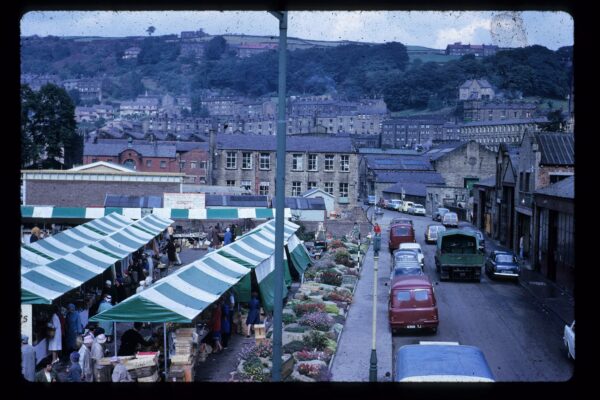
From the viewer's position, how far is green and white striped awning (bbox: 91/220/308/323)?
1440cm

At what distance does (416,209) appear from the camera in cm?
7319

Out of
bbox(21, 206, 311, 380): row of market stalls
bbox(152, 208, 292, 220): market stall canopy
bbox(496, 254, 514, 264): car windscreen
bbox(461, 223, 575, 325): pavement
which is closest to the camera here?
bbox(21, 206, 311, 380): row of market stalls

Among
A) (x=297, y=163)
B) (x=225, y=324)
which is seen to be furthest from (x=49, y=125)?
(x=225, y=324)

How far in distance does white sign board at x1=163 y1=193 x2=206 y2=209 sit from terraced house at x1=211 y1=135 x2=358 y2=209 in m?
17.8

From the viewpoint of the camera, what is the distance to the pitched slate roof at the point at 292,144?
65000 mm

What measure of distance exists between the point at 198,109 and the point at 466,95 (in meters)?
85.3

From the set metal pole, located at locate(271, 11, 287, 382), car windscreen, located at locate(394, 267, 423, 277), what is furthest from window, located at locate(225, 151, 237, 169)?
metal pole, located at locate(271, 11, 287, 382)

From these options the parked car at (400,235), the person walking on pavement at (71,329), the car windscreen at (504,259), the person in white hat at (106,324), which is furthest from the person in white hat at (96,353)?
the parked car at (400,235)

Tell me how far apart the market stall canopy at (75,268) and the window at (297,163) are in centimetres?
3538

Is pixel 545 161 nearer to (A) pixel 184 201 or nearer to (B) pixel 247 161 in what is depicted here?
(A) pixel 184 201

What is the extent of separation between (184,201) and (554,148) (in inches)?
935

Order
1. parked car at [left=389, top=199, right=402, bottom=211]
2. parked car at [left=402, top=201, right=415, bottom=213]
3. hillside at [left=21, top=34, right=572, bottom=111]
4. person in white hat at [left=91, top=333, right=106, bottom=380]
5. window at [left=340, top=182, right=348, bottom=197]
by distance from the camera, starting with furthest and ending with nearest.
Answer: hillside at [left=21, top=34, right=572, bottom=111] → parked car at [left=389, top=199, right=402, bottom=211] → parked car at [left=402, top=201, right=415, bottom=213] → window at [left=340, top=182, right=348, bottom=197] → person in white hat at [left=91, top=333, right=106, bottom=380]

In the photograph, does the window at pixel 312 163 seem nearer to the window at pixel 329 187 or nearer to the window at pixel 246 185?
the window at pixel 329 187

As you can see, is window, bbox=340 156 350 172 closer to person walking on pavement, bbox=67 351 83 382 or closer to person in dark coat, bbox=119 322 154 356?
person in dark coat, bbox=119 322 154 356
